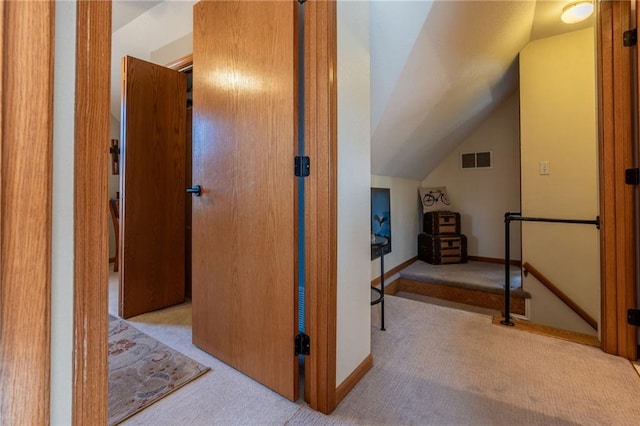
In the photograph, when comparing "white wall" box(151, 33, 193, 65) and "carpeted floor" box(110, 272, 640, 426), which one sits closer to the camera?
"carpeted floor" box(110, 272, 640, 426)

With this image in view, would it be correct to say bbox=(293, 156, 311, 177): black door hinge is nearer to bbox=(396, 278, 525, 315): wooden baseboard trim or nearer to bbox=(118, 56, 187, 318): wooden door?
bbox=(118, 56, 187, 318): wooden door

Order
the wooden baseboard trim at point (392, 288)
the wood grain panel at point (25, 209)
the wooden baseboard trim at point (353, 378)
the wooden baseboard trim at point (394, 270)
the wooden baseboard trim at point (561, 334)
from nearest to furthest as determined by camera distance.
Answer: the wood grain panel at point (25, 209), the wooden baseboard trim at point (353, 378), the wooden baseboard trim at point (561, 334), the wooden baseboard trim at point (394, 270), the wooden baseboard trim at point (392, 288)

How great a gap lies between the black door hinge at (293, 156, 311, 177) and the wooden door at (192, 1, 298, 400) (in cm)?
3

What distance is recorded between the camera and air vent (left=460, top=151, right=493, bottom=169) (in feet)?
14.1

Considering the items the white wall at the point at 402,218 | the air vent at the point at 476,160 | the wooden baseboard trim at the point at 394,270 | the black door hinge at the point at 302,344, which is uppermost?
the air vent at the point at 476,160

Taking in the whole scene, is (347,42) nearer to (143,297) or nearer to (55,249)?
(55,249)

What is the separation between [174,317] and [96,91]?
2.05 m

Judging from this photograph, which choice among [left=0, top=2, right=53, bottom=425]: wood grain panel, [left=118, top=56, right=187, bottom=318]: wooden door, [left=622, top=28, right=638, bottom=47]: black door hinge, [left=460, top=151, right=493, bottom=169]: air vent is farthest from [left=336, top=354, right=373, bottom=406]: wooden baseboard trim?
[left=460, top=151, right=493, bottom=169]: air vent

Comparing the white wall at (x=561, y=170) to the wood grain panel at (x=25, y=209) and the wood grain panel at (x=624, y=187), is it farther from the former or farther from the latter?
the wood grain panel at (x=25, y=209)

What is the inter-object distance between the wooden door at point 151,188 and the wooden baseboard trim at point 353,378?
1692mm

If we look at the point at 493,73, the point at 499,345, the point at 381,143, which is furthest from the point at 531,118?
the point at 499,345

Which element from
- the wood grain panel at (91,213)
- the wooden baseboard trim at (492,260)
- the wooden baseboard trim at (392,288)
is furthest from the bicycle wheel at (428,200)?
the wood grain panel at (91,213)

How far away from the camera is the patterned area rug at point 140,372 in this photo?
50.3 inches

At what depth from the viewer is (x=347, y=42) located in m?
1.34
